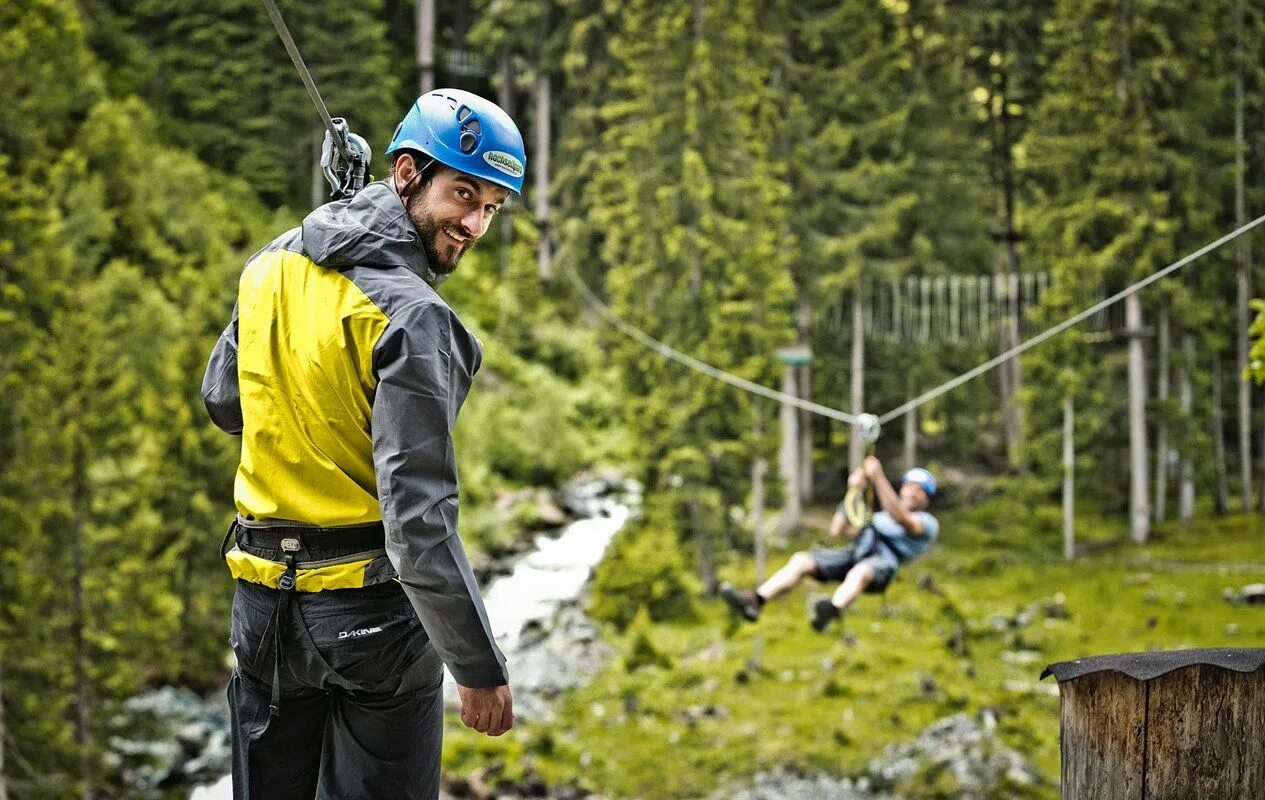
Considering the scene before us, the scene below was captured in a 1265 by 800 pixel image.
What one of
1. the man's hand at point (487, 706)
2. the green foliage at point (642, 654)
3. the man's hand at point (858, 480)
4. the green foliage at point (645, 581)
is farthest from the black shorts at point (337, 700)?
the green foliage at point (645, 581)

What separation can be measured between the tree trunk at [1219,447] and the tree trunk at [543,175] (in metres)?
14.9

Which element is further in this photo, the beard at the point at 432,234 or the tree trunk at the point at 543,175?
the tree trunk at the point at 543,175

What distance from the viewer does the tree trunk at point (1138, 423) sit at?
19953mm

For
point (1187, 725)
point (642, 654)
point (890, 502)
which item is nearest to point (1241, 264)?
point (642, 654)

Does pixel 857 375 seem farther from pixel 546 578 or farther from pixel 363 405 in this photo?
pixel 363 405

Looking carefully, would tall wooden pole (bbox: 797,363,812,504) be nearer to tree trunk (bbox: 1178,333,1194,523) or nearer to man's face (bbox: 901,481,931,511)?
tree trunk (bbox: 1178,333,1194,523)

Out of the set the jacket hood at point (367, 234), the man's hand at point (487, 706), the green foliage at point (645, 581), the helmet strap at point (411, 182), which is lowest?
the green foliage at point (645, 581)

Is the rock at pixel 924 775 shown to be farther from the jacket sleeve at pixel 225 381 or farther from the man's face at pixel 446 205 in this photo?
the man's face at pixel 446 205

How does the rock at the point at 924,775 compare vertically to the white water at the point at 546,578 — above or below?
below

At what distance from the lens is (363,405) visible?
2.39 m

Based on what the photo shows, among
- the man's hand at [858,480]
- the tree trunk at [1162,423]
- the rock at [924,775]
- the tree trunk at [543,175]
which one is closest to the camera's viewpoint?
the man's hand at [858,480]

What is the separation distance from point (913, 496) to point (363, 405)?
22.7 feet

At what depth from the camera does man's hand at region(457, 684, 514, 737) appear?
2340mm

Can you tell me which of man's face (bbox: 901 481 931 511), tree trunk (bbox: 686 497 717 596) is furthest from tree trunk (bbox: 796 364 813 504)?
man's face (bbox: 901 481 931 511)
